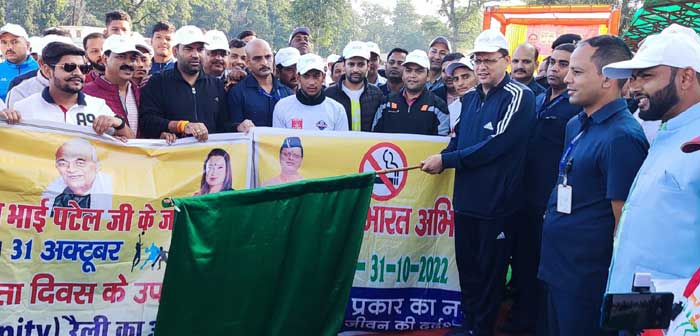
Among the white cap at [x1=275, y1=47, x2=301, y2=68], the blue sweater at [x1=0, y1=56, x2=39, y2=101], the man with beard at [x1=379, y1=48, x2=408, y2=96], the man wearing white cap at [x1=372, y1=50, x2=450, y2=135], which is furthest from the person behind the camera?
the blue sweater at [x1=0, y1=56, x2=39, y2=101]

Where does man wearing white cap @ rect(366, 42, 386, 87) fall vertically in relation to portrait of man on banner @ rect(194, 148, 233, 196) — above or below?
above

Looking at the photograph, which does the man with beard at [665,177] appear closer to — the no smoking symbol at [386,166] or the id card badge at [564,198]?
the id card badge at [564,198]

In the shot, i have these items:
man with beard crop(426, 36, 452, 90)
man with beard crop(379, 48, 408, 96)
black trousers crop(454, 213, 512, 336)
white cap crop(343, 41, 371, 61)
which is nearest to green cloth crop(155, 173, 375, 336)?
black trousers crop(454, 213, 512, 336)

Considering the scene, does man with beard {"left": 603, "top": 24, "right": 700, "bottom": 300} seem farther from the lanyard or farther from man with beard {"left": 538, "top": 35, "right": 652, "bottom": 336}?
the lanyard

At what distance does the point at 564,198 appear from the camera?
140 inches

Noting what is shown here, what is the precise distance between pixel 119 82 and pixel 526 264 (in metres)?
3.33

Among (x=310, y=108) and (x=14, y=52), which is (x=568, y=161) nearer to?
(x=310, y=108)

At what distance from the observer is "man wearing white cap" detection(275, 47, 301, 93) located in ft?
21.7

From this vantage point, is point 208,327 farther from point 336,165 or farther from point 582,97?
point 582,97

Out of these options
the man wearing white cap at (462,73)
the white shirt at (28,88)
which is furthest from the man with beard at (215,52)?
the man wearing white cap at (462,73)

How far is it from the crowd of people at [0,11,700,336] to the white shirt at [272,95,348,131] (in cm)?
1

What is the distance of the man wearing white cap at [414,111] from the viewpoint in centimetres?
579

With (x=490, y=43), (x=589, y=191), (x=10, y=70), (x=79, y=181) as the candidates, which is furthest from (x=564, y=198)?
(x=10, y=70)

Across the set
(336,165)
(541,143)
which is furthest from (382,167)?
(541,143)
